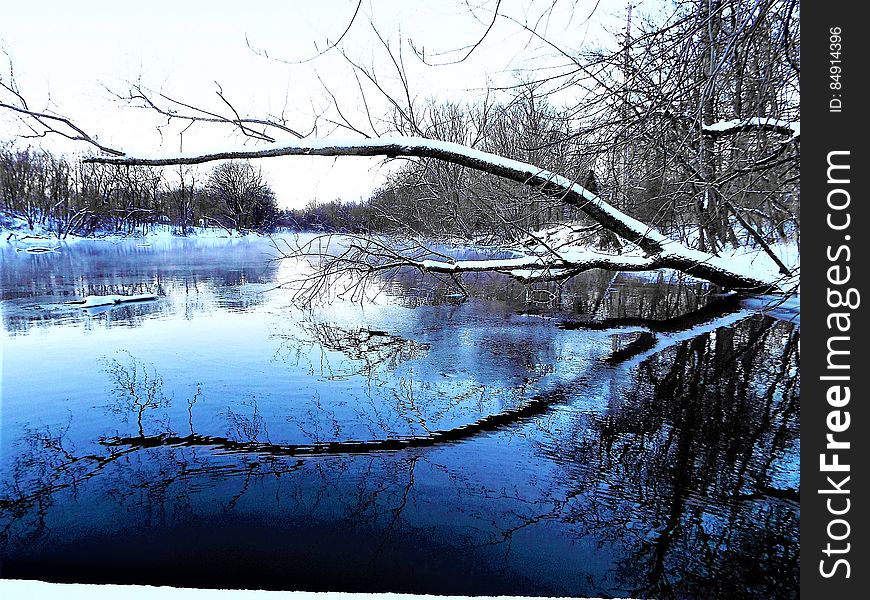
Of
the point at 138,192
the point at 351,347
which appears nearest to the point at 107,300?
the point at 138,192

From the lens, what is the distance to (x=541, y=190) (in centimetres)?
560

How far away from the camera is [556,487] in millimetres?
3371

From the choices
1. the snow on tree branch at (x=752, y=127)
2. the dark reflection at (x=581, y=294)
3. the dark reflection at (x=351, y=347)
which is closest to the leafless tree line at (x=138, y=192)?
the dark reflection at (x=351, y=347)

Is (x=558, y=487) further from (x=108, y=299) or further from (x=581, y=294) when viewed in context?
(x=108, y=299)

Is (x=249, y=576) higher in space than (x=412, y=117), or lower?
lower

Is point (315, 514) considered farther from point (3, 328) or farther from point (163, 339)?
point (3, 328)

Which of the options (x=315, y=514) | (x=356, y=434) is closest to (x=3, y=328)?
(x=356, y=434)

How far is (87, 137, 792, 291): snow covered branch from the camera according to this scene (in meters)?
4.84

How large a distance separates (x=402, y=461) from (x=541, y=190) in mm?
3314

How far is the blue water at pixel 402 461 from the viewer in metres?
2.68
